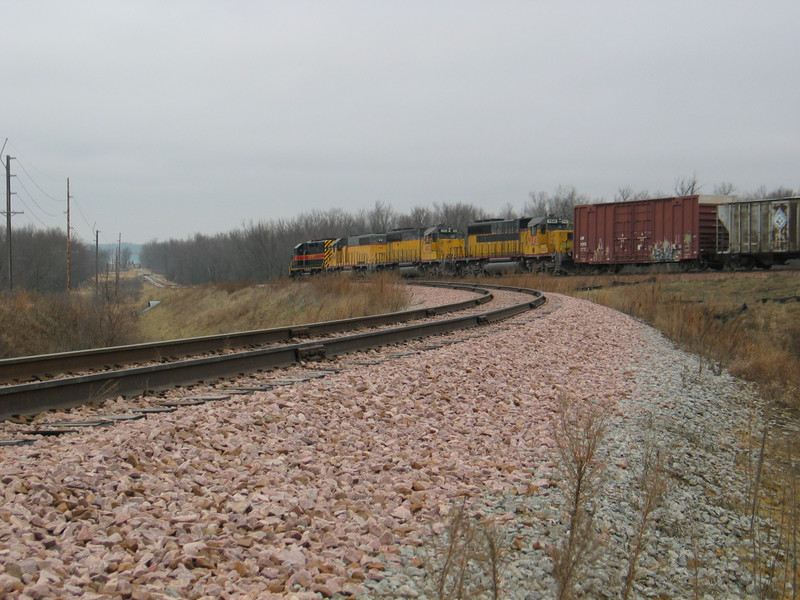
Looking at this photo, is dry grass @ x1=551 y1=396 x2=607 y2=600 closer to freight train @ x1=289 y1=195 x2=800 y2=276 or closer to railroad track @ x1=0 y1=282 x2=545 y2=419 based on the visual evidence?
railroad track @ x1=0 y1=282 x2=545 y2=419

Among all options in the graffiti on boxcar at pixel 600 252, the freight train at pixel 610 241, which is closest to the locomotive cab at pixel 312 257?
the freight train at pixel 610 241

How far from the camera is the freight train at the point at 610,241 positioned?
79.0 feet

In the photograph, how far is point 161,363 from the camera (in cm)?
754

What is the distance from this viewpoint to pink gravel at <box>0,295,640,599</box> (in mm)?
2771

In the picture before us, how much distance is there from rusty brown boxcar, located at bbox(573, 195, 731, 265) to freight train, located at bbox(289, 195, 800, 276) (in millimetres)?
42

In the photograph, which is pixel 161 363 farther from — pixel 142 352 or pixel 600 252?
pixel 600 252

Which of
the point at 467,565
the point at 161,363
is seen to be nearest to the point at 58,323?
the point at 161,363

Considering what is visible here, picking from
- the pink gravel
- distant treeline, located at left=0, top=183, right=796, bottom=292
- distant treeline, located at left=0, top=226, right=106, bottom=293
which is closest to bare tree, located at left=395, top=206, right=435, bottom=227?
distant treeline, located at left=0, top=183, right=796, bottom=292

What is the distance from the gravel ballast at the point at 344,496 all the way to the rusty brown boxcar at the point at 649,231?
21.7m

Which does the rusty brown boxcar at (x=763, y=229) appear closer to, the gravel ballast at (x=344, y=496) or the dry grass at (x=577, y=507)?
the gravel ballast at (x=344, y=496)

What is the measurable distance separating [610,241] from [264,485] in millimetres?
27276

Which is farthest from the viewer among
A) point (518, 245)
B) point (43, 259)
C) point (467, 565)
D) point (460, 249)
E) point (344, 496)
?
point (43, 259)

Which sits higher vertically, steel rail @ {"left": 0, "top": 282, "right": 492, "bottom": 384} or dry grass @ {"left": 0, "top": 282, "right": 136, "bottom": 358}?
steel rail @ {"left": 0, "top": 282, "right": 492, "bottom": 384}

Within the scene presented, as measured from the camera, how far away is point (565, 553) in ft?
9.26
